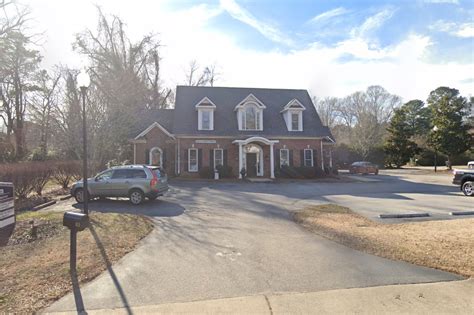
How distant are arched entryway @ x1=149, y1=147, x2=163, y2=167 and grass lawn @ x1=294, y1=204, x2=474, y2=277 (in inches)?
729

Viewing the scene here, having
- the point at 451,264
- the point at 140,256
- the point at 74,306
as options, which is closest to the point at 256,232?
Result: the point at 140,256

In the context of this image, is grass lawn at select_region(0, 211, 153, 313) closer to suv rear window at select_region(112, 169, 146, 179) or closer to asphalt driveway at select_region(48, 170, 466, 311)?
asphalt driveway at select_region(48, 170, 466, 311)

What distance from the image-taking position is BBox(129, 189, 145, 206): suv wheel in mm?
13148

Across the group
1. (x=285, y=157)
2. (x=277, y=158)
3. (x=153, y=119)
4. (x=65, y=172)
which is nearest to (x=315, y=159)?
(x=285, y=157)

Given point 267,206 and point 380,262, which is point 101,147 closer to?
point 267,206

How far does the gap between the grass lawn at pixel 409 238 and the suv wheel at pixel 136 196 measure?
6638 millimetres

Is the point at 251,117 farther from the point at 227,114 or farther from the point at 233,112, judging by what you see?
the point at 227,114

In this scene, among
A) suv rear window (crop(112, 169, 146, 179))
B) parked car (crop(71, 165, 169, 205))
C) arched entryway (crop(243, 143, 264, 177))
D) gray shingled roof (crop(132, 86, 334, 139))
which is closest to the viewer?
parked car (crop(71, 165, 169, 205))

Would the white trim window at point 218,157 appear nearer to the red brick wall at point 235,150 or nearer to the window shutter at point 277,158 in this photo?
the red brick wall at point 235,150

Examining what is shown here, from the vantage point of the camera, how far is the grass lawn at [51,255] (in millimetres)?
4441

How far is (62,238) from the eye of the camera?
7410mm

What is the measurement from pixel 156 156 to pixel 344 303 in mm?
24421

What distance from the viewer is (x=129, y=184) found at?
13.2 metres

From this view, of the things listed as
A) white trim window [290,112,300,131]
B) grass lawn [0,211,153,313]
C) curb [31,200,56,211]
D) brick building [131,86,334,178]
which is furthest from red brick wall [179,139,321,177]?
grass lawn [0,211,153,313]
